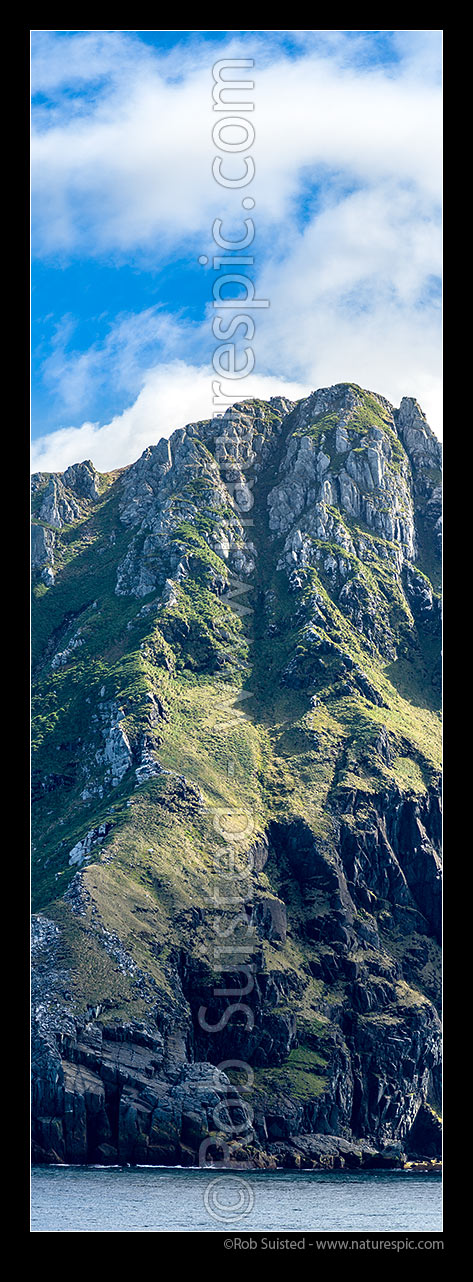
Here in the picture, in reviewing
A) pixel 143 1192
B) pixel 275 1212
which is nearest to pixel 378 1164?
pixel 143 1192

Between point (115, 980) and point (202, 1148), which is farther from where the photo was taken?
point (115, 980)
